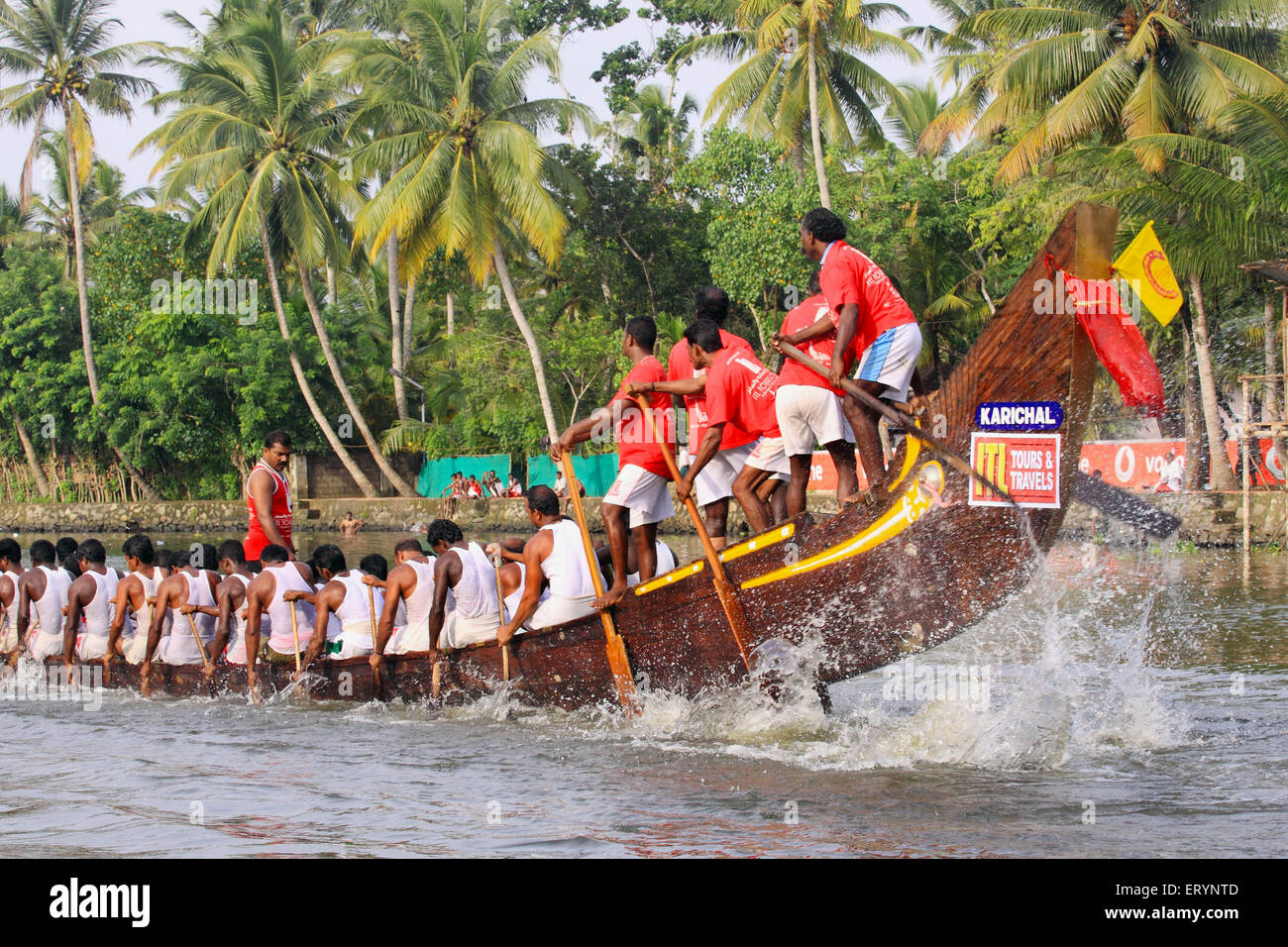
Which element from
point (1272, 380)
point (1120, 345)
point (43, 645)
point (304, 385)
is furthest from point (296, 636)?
point (304, 385)

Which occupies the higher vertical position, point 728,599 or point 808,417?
point 808,417

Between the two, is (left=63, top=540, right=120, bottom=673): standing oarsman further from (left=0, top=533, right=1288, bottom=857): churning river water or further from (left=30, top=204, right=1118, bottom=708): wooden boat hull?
(left=30, top=204, right=1118, bottom=708): wooden boat hull

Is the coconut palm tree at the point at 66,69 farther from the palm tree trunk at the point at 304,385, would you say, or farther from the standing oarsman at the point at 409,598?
the standing oarsman at the point at 409,598

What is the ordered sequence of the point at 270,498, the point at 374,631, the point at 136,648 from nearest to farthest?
the point at 374,631 → the point at 270,498 → the point at 136,648

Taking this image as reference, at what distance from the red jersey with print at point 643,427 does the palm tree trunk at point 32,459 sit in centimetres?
3086

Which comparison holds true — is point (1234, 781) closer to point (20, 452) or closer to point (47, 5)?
point (47, 5)

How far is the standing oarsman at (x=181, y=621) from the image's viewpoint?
10.1 metres

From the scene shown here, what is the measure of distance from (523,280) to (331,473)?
7.17 meters

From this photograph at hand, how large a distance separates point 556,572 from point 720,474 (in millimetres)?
1266

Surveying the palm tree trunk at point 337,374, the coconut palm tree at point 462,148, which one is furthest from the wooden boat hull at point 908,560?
the palm tree trunk at point 337,374

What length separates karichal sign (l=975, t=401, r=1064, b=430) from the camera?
21.2 ft

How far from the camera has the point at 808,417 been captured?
7102mm

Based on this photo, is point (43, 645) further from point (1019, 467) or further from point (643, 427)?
point (1019, 467)
